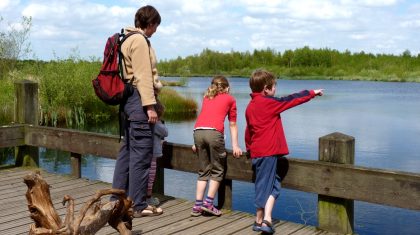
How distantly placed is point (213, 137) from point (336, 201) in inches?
42.5

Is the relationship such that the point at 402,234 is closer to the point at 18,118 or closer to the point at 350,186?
the point at 350,186

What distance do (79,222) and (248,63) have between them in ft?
265

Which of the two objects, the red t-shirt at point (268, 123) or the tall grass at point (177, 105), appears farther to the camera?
the tall grass at point (177, 105)

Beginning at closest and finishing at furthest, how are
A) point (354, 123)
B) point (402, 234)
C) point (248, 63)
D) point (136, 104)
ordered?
point (136, 104) < point (402, 234) < point (354, 123) < point (248, 63)

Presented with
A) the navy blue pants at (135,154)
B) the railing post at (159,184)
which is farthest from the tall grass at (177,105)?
the navy blue pants at (135,154)

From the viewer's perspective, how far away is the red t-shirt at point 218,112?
174 inches

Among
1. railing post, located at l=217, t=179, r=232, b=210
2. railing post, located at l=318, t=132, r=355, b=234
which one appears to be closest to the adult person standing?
railing post, located at l=217, t=179, r=232, b=210

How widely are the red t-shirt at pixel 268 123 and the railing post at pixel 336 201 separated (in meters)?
0.31

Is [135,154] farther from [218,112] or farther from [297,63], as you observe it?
[297,63]

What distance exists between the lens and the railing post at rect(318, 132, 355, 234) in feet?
13.2

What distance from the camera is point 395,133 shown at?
55.8ft

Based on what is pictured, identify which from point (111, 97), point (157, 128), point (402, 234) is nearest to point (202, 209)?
point (157, 128)

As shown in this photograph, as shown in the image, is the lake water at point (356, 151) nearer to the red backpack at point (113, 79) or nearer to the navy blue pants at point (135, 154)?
the navy blue pants at point (135, 154)

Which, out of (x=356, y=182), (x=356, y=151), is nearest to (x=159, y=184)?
(x=356, y=182)
